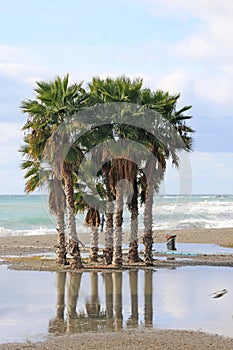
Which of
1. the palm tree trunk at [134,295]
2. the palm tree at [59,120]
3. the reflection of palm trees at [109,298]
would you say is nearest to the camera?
the reflection of palm trees at [109,298]

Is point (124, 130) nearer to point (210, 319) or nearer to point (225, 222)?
point (210, 319)

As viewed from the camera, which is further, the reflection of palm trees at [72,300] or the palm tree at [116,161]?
the palm tree at [116,161]

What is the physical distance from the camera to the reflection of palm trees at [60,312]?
1805 cm

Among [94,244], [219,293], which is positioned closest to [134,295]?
[219,293]

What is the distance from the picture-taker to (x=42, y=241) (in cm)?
5634

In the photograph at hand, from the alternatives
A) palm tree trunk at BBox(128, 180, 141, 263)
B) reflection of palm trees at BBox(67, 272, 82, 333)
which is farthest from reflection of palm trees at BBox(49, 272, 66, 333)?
palm tree trunk at BBox(128, 180, 141, 263)

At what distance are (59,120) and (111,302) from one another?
41.1 feet

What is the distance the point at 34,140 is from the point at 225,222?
183 ft

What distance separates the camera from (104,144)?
32844mm

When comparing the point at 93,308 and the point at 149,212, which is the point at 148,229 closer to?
the point at 149,212

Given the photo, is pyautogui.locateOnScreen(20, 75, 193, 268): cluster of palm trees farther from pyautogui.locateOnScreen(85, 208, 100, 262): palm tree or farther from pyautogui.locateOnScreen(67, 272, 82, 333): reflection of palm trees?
pyautogui.locateOnScreen(67, 272, 82, 333): reflection of palm trees

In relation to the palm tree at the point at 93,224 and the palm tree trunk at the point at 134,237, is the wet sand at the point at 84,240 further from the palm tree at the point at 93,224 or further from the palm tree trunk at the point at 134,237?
the palm tree trunk at the point at 134,237

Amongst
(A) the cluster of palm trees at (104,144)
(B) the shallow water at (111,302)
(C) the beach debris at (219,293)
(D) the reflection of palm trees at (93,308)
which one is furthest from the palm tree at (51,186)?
(C) the beach debris at (219,293)

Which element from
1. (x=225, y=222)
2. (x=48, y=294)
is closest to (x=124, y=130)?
(x=48, y=294)
